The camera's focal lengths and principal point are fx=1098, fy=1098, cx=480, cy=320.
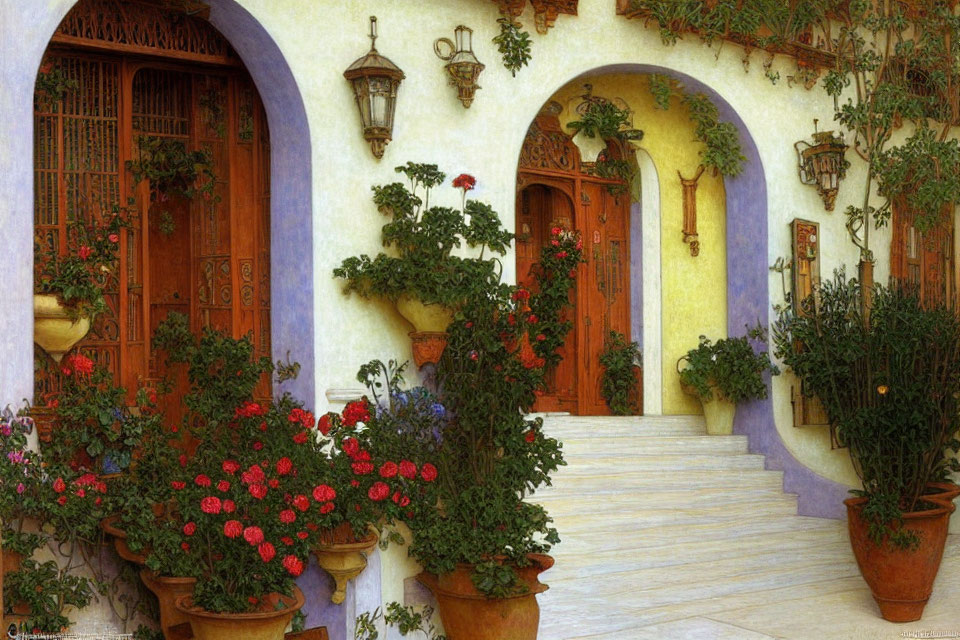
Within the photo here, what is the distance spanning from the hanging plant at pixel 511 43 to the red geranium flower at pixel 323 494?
134 inches

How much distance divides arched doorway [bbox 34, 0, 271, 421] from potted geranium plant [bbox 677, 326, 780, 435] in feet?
13.0

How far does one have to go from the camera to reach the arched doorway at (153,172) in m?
6.54

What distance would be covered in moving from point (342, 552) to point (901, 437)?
3585 mm

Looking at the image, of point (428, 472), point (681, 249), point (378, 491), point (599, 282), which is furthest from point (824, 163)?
point (378, 491)

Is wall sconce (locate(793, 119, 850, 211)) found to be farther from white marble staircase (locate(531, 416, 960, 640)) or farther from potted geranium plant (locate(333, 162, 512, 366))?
potted geranium plant (locate(333, 162, 512, 366))

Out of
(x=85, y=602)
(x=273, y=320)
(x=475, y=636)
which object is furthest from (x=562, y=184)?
(x=85, y=602)

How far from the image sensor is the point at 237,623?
4934 millimetres

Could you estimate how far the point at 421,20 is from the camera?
7.04m

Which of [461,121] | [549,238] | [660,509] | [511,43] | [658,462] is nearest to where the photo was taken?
[461,121]

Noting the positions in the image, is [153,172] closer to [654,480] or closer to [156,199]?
[156,199]

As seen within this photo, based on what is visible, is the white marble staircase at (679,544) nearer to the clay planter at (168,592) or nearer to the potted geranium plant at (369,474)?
the potted geranium plant at (369,474)

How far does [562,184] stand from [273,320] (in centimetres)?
354

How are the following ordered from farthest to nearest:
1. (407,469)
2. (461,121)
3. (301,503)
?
1. (461,121)
2. (407,469)
3. (301,503)

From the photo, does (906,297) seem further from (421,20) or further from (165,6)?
(165,6)
